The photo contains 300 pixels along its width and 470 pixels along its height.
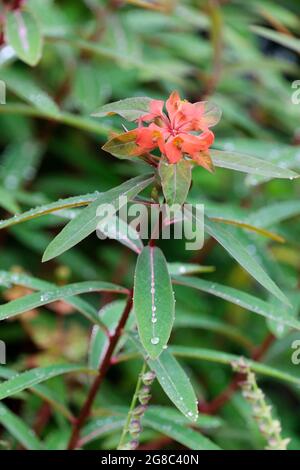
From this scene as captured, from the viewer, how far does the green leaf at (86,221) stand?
955 millimetres

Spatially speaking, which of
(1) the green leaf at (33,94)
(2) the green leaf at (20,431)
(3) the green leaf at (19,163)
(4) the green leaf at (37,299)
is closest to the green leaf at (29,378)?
(4) the green leaf at (37,299)

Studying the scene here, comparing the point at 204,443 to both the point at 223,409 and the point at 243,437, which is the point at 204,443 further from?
the point at 223,409

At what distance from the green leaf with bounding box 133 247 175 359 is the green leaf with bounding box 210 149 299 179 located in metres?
0.18

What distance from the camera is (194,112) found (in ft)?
3.32

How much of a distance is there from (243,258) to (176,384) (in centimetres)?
22

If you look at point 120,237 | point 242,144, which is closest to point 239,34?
point 242,144

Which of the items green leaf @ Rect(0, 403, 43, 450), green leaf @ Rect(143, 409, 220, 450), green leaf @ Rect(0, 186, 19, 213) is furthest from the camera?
green leaf @ Rect(0, 186, 19, 213)

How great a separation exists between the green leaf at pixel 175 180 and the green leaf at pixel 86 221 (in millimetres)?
58

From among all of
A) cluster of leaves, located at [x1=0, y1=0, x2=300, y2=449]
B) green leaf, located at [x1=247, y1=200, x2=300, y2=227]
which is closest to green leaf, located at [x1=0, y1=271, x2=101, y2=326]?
cluster of leaves, located at [x1=0, y1=0, x2=300, y2=449]

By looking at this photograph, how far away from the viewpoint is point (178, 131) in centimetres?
100

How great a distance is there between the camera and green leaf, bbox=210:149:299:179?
104cm

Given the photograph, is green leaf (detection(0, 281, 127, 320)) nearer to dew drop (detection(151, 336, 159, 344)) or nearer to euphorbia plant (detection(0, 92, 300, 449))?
euphorbia plant (detection(0, 92, 300, 449))

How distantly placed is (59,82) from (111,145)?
5.05 feet

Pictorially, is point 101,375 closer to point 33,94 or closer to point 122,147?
point 122,147
